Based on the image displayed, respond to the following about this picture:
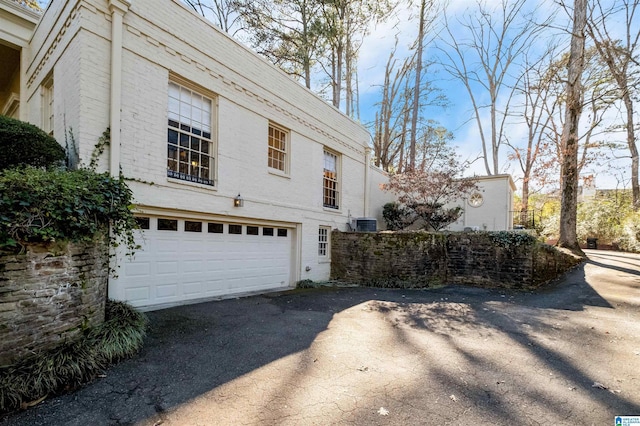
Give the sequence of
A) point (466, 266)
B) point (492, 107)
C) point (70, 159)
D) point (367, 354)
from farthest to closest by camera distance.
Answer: point (492, 107), point (466, 266), point (70, 159), point (367, 354)

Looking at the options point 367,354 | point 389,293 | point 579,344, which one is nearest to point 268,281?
point 389,293

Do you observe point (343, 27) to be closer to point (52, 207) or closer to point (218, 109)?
point (218, 109)

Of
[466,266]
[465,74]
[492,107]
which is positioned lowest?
[466,266]

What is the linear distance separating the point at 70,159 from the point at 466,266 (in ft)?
34.4

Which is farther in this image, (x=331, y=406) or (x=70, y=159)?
(x=70, y=159)

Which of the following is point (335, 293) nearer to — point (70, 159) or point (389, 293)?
point (389, 293)

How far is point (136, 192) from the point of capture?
5.87 m

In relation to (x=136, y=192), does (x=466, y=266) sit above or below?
below

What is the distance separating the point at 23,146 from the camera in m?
4.92

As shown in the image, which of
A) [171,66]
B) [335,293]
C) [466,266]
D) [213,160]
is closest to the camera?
[171,66]

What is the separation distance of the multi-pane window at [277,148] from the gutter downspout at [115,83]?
4105mm

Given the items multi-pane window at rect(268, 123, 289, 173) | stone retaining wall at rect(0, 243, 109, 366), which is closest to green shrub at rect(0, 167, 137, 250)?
stone retaining wall at rect(0, 243, 109, 366)

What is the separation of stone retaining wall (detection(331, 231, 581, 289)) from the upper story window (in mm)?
8944

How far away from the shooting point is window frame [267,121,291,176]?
8.95 meters
